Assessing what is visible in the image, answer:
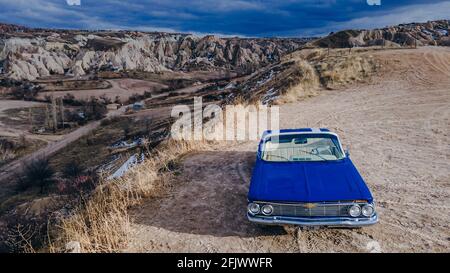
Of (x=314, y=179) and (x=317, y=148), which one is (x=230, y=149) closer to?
(x=317, y=148)

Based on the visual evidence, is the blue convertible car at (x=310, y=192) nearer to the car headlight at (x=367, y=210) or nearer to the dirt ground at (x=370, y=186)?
the car headlight at (x=367, y=210)

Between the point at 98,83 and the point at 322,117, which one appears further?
the point at 98,83

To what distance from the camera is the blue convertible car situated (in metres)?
5.05

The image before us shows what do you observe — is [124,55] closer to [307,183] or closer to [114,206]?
[114,206]

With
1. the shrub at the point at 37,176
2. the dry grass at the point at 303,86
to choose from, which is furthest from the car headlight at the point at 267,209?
the shrub at the point at 37,176

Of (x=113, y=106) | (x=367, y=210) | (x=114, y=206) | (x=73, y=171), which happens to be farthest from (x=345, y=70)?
(x=113, y=106)

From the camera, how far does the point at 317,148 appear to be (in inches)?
268

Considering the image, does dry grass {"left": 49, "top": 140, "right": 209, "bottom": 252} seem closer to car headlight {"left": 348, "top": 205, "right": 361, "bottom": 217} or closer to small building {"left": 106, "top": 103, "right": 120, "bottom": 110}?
car headlight {"left": 348, "top": 205, "right": 361, "bottom": 217}

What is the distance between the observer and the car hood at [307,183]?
5.13 metres

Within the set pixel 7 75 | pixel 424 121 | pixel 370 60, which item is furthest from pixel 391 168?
pixel 7 75

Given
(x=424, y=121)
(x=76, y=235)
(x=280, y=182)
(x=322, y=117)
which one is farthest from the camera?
(x=322, y=117)

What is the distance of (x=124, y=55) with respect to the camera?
350 ft
